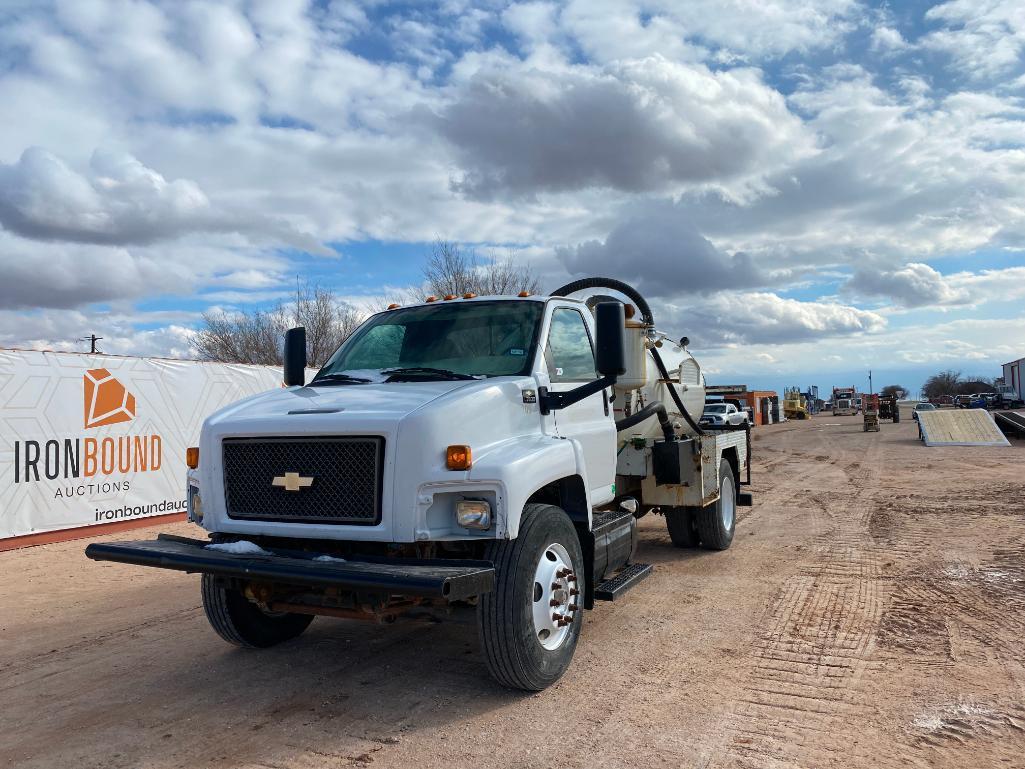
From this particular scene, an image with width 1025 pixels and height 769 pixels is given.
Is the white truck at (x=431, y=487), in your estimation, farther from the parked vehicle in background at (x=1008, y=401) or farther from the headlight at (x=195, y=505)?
the parked vehicle in background at (x=1008, y=401)

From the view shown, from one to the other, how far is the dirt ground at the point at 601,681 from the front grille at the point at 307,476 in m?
1.14

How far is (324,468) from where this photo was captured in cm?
438

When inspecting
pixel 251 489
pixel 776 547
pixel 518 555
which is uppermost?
pixel 251 489

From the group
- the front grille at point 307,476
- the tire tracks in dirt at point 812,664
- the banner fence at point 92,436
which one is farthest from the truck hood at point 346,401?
the banner fence at point 92,436

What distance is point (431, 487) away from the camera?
4195 millimetres

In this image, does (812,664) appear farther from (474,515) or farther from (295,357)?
(295,357)

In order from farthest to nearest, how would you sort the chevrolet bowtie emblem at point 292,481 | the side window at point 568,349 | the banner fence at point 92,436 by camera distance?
1. the banner fence at point 92,436
2. the side window at point 568,349
3. the chevrolet bowtie emblem at point 292,481

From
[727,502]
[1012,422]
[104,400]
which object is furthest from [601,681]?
[1012,422]

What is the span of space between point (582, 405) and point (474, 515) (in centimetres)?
173

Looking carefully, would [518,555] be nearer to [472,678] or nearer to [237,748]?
[472,678]

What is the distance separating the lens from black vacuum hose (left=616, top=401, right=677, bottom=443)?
7.52 metres

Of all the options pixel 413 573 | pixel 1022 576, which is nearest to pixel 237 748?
pixel 413 573

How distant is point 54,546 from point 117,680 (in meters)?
6.77

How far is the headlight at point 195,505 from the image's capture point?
4.96 meters
